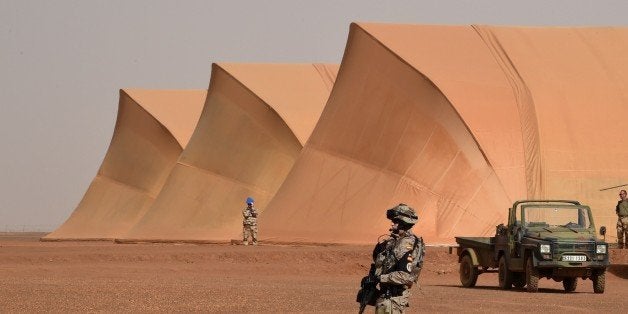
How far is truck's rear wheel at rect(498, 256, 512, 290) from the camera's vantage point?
2328 cm

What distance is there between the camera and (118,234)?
61469mm

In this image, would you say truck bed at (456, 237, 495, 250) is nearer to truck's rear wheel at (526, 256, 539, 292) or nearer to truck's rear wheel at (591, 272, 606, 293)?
truck's rear wheel at (526, 256, 539, 292)

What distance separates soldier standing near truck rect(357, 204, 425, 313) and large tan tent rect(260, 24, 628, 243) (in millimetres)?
25266

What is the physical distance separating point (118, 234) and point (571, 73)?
28.4 meters

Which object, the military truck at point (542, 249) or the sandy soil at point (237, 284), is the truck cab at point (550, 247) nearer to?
the military truck at point (542, 249)

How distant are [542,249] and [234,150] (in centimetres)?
3184

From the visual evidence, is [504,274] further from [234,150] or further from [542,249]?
[234,150]

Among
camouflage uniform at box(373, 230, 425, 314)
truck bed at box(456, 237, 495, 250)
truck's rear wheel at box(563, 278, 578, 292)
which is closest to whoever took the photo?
camouflage uniform at box(373, 230, 425, 314)

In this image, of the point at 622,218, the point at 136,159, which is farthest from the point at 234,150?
the point at 622,218

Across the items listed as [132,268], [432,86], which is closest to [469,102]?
[432,86]

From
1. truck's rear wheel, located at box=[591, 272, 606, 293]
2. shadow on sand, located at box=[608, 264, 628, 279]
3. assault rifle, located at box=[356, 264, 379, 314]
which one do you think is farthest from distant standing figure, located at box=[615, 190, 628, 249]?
assault rifle, located at box=[356, 264, 379, 314]

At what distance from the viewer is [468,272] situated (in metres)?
24.4

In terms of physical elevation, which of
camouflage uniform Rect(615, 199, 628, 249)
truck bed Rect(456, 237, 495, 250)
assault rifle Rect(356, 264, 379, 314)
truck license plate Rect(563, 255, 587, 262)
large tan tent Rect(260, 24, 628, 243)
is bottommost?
assault rifle Rect(356, 264, 379, 314)

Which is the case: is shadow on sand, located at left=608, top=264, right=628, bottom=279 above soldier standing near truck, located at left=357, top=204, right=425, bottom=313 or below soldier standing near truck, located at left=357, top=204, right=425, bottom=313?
above
